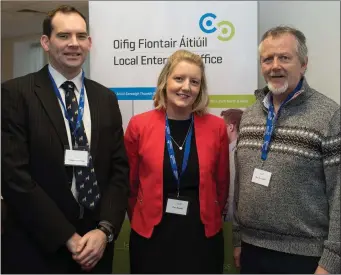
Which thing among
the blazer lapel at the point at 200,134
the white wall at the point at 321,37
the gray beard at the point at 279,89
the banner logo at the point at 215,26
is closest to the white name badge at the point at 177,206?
the blazer lapel at the point at 200,134

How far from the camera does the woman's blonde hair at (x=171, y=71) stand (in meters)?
2.02

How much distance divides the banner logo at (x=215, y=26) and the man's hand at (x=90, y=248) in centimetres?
150

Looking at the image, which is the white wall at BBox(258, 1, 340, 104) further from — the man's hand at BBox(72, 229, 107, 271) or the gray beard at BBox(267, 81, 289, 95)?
the man's hand at BBox(72, 229, 107, 271)

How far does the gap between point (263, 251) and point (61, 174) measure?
40.4 inches

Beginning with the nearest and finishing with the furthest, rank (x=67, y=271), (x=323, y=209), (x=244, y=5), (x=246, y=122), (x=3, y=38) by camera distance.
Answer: (x=323, y=209) → (x=67, y=271) → (x=246, y=122) → (x=244, y=5) → (x=3, y=38)

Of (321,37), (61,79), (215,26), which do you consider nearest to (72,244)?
(61,79)

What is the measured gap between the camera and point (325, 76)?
2467 millimetres

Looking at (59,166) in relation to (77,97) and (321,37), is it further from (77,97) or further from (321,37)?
(321,37)

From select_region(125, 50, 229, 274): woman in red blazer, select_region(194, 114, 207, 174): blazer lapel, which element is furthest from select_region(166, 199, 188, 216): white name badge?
select_region(194, 114, 207, 174): blazer lapel

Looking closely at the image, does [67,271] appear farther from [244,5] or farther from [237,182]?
[244,5]

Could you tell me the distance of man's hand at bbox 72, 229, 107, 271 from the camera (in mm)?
1658

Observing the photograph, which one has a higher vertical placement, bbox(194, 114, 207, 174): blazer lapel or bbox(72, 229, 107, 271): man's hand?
bbox(194, 114, 207, 174): blazer lapel

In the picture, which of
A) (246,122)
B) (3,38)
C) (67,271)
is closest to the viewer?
(67,271)

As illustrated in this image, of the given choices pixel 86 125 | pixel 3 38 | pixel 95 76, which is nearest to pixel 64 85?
pixel 86 125
